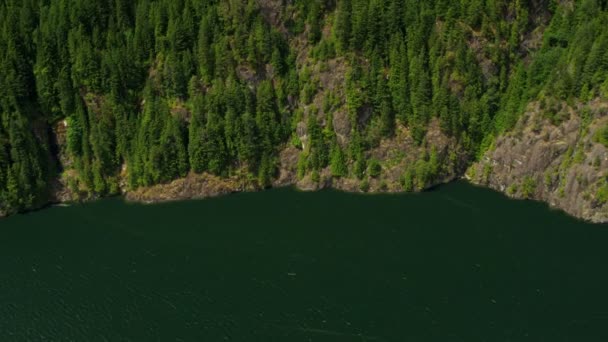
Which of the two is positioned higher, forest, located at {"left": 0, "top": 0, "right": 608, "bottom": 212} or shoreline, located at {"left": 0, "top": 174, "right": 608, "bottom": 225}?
forest, located at {"left": 0, "top": 0, "right": 608, "bottom": 212}

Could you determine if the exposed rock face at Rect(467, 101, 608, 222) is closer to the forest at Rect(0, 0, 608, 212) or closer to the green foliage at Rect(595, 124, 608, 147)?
the green foliage at Rect(595, 124, 608, 147)

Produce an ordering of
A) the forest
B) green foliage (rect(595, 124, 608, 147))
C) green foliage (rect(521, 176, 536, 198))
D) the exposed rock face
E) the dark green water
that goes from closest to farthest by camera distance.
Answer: the dark green water
green foliage (rect(595, 124, 608, 147))
the exposed rock face
green foliage (rect(521, 176, 536, 198))
the forest

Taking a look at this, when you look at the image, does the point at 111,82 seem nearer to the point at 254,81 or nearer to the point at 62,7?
the point at 62,7

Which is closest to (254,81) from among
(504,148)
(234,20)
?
(234,20)

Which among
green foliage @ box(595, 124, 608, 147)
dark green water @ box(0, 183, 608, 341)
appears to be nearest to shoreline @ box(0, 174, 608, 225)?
dark green water @ box(0, 183, 608, 341)

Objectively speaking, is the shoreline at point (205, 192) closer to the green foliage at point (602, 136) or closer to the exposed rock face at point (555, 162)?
the exposed rock face at point (555, 162)

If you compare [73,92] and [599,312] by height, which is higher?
[73,92]
